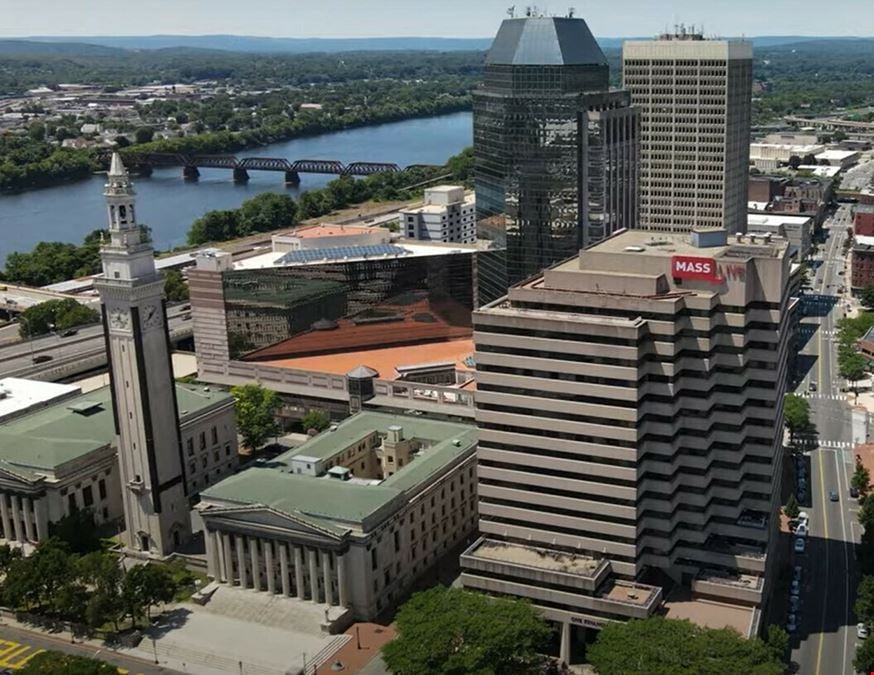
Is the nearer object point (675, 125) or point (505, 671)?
point (505, 671)

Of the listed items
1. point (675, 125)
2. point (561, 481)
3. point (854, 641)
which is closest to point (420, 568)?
point (561, 481)

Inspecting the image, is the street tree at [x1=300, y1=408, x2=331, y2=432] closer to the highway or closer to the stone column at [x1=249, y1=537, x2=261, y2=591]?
the stone column at [x1=249, y1=537, x2=261, y2=591]

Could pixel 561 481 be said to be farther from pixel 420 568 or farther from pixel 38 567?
pixel 38 567

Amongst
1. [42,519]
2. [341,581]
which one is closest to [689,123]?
[341,581]

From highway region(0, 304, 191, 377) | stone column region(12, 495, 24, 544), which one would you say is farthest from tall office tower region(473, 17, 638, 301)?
stone column region(12, 495, 24, 544)

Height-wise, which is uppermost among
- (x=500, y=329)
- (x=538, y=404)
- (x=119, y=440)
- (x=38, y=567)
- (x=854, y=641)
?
(x=500, y=329)

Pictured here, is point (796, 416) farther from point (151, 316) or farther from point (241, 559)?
point (151, 316)

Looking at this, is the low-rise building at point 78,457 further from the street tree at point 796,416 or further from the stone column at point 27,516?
the street tree at point 796,416
